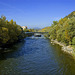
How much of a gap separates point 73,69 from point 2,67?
1603 cm

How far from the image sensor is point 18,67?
22328 millimetres

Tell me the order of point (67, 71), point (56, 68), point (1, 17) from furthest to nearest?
point (1, 17), point (56, 68), point (67, 71)

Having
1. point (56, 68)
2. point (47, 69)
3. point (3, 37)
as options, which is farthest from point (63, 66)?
point (3, 37)

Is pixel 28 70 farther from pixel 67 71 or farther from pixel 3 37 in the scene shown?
pixel 3 37

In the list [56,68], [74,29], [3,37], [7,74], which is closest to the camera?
[7,74]

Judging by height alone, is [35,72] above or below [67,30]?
below

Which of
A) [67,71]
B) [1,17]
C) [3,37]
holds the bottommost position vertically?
[67,71]

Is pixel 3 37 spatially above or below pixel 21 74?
above

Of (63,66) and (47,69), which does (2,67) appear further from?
(63,66)

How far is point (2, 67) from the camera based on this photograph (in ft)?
72.0

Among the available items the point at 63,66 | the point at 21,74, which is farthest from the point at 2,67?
the point at 63,66

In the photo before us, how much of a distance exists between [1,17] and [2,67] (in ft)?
98.8

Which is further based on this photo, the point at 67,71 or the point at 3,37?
the point at 3,37

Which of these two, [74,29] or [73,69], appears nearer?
[73,69]
